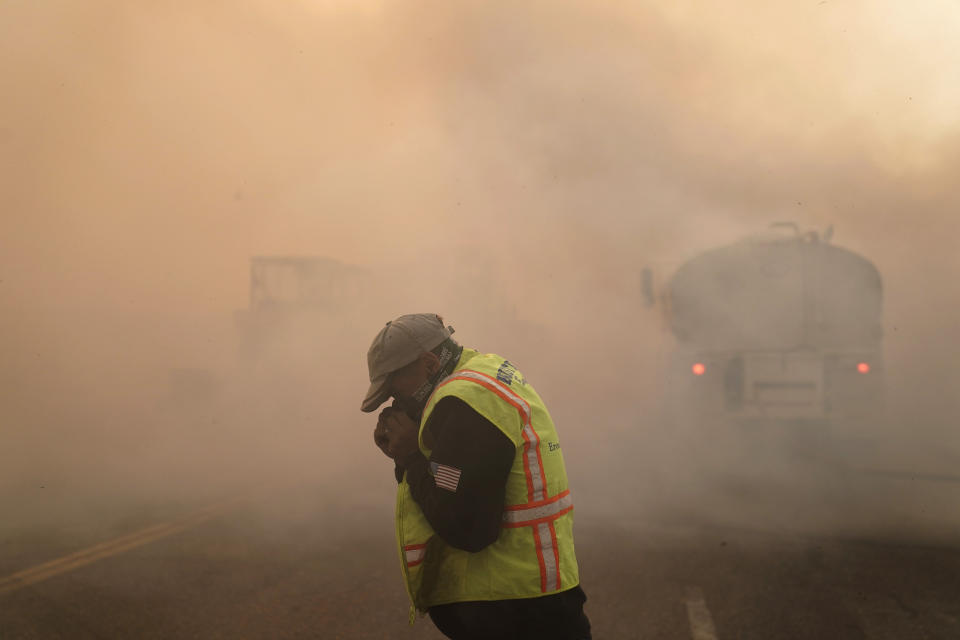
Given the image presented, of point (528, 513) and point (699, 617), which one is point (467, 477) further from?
point (699, 617)

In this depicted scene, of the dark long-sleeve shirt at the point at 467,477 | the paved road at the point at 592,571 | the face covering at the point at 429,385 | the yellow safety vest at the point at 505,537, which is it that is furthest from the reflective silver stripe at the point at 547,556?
the paved road at the point at 592,571

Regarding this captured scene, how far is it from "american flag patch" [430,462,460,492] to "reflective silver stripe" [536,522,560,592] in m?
0.23

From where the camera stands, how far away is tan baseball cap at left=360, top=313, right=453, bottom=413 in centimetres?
169

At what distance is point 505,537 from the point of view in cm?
158

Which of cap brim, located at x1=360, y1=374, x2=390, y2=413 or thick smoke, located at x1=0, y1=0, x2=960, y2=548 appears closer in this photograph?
cap brim, located at x1=360, y1=374, x2=390, y2=413

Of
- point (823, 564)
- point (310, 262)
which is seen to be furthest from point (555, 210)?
point (823, 564)

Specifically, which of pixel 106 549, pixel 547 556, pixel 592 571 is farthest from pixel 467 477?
pixel 106 549

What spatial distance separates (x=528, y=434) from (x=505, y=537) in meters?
0.22

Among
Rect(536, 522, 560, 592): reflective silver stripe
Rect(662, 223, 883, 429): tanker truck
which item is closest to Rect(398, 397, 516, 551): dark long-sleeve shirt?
Rect(536, 522, 560, 592): reflective silver stripe

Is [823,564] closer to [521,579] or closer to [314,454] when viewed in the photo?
[521,579]

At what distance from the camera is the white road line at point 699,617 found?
3.16 metres

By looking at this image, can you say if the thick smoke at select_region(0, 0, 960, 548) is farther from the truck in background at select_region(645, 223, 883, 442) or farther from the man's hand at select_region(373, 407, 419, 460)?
the man's hand at select_region(373, 407, 419, 460)

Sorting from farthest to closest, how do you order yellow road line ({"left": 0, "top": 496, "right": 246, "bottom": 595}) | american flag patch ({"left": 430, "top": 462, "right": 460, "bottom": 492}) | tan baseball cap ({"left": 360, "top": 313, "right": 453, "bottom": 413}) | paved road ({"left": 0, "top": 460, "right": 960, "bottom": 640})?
1. yellow road line ({"left": 0, "top": 496, "right": 246, "bottom": 595})
2. paved road ({"left": 0, "top": 460, "right": 960, "bottom": 640})
3. tan baseball cap ({"left": 360, "top": 313, "right": 453, "bottom": 413})
4. american flag patch ({"left": 430, "top": 462, "right": 460, "bottom": 492})

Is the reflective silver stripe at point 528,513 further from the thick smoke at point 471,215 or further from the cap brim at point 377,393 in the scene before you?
the thick smoke at point 471,215
